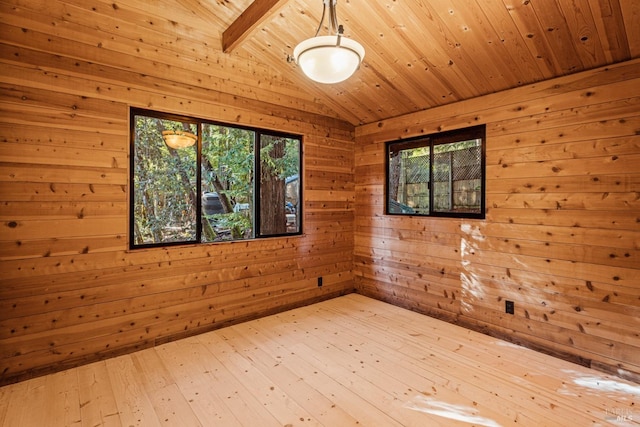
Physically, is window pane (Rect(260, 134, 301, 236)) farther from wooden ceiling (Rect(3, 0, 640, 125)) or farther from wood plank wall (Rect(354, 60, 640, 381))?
wood plank wall (Rect(354, 60, 640, 381))

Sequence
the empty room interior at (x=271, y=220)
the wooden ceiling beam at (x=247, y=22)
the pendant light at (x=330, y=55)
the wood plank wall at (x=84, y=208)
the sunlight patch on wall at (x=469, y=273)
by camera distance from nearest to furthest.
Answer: the pendant light at (x=330, y=55), the empty room interior at (x=271, y=220), the wood plank wall at (x=84, y=208), the wooden ceiling beam at (x=247, y=22), the sunlight patch on wall at (x=469, y=273)

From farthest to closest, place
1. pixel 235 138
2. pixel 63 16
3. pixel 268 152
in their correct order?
1. pixel 268 152
2. pixel 235 138
3. pixel 63 16

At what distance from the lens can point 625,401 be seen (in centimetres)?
226

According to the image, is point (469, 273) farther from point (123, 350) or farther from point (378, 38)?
point (123, 350)

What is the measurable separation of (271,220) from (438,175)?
2.09 meters

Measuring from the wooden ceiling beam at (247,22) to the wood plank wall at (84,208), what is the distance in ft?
0.91

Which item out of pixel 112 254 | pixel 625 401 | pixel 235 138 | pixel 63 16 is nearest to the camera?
pixel 625 401

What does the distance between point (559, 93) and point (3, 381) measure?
16.7ft

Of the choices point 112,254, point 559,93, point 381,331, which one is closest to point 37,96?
point 112,254

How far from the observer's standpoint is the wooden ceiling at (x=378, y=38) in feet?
7.87

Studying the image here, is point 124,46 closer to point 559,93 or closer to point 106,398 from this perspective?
point 106,398

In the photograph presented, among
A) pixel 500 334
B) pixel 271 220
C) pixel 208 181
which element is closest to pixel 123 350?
pixel 208 181

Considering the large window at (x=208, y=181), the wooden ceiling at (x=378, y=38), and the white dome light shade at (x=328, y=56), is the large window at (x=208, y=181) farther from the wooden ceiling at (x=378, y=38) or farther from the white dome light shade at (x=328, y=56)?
the white dome light shade at (x=328, y=56)

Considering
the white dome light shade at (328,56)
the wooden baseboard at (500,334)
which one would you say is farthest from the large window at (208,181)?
the white dome light shade at (328,56)
